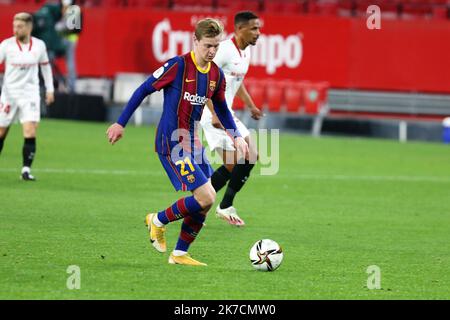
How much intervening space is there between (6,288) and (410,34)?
19.3m

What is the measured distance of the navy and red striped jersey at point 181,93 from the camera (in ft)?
Result: 31.8

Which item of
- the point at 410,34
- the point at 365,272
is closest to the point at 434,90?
the point at 410,34

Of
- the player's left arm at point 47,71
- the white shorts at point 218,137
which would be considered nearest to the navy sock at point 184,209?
the white shorts at point 218,137

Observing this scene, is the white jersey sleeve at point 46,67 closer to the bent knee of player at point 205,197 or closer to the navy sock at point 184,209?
the navy sock at point 184,209

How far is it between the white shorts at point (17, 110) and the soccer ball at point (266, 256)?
7328 mm

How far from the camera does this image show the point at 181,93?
9.77 meters

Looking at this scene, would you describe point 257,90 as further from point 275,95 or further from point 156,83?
point 156,83

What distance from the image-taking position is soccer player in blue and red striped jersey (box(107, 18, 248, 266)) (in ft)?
31.6

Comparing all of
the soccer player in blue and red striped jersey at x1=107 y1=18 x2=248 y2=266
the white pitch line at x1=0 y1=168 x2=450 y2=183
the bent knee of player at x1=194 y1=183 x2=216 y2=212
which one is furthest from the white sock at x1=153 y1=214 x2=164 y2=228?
the white pitch line at x1=0 y1=168 x2=450 y2=183

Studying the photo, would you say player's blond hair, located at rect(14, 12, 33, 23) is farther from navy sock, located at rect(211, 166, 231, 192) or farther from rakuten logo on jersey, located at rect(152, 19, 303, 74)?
rakuten logo on jersey, located at rect(152, 19, 303, 74)

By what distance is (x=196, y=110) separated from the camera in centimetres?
990

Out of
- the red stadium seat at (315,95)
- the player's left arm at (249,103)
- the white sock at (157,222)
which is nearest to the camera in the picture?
the white sock at (157,222)

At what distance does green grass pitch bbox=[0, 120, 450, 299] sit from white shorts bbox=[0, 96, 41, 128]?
0.85 m

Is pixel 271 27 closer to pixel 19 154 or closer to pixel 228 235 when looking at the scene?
pixel 19 154
